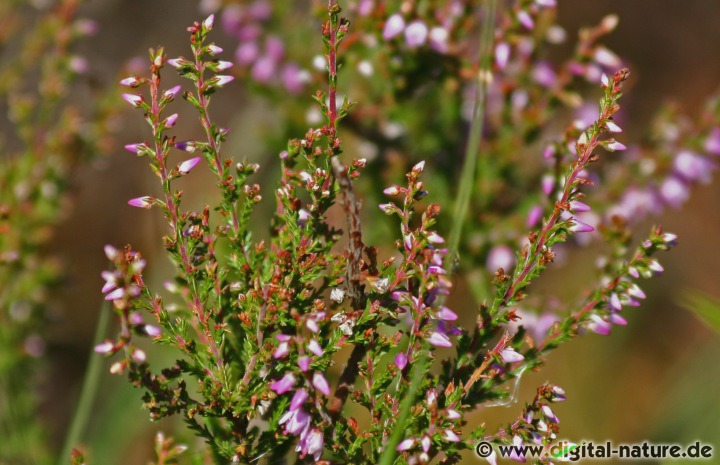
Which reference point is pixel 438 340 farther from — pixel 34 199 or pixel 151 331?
pixel 34 199

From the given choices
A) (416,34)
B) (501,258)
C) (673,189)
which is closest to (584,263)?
(673,189)

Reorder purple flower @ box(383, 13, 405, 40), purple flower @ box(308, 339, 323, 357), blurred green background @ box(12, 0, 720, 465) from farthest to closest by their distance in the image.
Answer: blurred green background @ box(12, 0, 720, 465), purple flower @ box(383, 13, 405, 40), purple flower @ box(308, 339, 323, 357)

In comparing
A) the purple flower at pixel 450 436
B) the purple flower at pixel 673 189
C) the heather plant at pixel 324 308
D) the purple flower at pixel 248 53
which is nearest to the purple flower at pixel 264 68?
the purple flower at pixel 248 53

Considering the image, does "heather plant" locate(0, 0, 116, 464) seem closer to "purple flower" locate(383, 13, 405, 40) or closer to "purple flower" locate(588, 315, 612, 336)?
"purple flower" locate(383, 13, 405, 40)

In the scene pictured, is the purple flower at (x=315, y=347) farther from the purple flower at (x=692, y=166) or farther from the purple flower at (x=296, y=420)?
the purple flower at (x=692, y=166)

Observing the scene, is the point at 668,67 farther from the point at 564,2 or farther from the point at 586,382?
the point at 586,382

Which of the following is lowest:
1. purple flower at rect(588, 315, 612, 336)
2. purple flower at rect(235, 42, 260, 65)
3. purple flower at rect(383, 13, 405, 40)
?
purple flower at rect(588, 315, 612, 336)

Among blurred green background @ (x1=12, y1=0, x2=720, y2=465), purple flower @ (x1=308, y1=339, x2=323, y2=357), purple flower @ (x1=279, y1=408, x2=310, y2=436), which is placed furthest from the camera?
blurred green background @ (x1=12, y1=0, x2=720, y2=465)

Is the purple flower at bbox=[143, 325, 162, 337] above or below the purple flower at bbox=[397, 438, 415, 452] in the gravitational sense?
above

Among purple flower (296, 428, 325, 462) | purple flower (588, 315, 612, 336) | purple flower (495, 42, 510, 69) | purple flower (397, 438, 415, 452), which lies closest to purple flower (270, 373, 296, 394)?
purple flower (296, 428, 325, 462)
